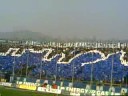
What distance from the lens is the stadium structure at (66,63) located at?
303 feet

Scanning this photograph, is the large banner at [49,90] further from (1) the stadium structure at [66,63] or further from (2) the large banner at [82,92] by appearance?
(1) the stadium structure at [66,63]

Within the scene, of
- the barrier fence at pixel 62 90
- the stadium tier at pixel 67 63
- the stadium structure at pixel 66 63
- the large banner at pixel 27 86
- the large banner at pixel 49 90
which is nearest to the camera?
the barrier fence at pixel 62 90

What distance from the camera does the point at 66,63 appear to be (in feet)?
374

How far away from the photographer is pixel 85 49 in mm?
123000

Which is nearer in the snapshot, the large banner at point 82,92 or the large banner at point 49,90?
the large banner at point 82,92

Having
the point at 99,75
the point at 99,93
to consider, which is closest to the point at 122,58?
the point at 99,75

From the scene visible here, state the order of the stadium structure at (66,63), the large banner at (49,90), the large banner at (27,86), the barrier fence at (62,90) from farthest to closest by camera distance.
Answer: the stadium structure at (66,63) → the large banner at (27,86) → the large banner at (49,90) → the barrier fence at (62,90)

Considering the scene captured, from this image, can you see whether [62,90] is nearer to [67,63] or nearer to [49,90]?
[49,90]

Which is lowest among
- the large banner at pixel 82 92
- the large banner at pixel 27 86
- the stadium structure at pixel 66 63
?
the large banner at pixel 82 92

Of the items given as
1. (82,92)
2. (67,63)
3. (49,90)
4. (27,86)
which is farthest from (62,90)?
(67,63)

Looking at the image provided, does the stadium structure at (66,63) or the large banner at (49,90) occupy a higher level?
the stadium structure at (66,63)

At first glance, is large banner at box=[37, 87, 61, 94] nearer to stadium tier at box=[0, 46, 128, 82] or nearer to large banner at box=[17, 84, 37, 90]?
large banner at box=[17, 84, 37, 90]

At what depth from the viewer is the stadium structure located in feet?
303

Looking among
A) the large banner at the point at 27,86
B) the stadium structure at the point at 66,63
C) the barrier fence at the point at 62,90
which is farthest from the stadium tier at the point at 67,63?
the large banner at the point at 27,86
